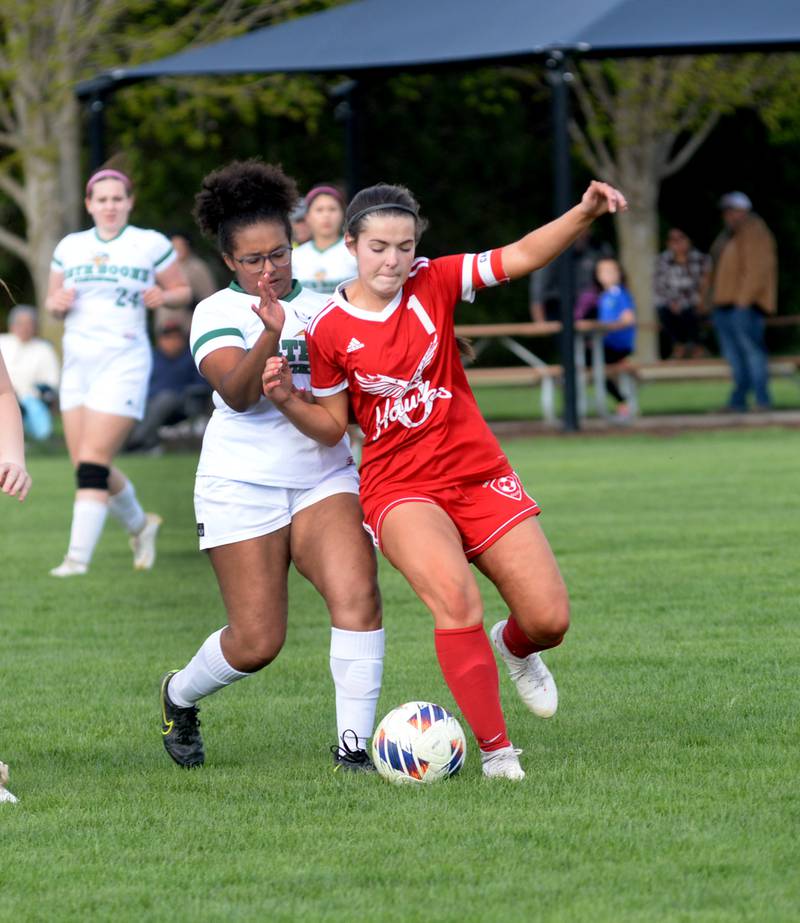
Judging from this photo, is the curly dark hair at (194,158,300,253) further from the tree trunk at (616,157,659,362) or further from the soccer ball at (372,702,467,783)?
the tree trunk at (616,157,659,362)

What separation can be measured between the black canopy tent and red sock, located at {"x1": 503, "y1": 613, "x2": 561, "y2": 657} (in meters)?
13.0

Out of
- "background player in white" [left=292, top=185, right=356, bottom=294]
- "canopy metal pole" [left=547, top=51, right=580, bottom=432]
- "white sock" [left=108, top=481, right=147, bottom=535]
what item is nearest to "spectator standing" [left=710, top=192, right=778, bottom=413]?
"canopy metal pole" [left=547, top=51, right=580, bottom=432]

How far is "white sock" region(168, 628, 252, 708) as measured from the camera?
5.85 meters

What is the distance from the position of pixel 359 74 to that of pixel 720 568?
1328cm

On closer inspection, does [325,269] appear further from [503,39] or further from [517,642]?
[503,39]

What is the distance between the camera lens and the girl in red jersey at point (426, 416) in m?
5.56

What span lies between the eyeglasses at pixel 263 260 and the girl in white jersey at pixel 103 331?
4360 millimetres

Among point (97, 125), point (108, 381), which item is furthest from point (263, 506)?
point (97, 125)

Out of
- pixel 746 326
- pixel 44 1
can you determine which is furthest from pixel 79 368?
pixel 44 1

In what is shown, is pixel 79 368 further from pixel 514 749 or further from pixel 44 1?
pixel 44 1

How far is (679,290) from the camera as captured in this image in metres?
27.3

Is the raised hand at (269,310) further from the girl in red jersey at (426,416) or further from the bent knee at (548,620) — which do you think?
the bent knee at (548,620)

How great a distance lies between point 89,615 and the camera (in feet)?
30.0

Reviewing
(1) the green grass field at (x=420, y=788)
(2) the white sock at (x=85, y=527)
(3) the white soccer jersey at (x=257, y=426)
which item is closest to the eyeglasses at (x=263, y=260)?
(3) the white soccer jersey at (x=257, y=426)
